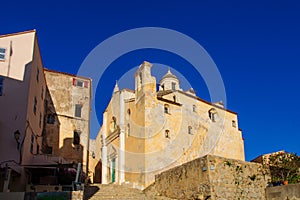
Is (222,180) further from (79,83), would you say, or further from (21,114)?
(79,83)

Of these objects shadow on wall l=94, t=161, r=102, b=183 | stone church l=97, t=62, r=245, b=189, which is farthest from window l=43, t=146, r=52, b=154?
shadow on wall l=94, t=161, r=102, b=183

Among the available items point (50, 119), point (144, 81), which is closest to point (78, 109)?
point (50, 119)

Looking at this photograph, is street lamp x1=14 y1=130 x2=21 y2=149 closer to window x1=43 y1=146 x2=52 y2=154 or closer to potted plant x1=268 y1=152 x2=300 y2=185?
window x1=43 y1=146 x2=52 y2=154

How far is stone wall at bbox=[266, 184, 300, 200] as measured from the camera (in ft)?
45.3

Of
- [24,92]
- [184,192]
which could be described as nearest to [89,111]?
[24,92]

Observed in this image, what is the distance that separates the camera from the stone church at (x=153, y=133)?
28125mm

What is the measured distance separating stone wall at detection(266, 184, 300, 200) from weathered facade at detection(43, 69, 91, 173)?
18.1 m

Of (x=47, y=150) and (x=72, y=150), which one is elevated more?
(x=72, y=150)

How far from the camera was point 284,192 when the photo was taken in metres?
14.5

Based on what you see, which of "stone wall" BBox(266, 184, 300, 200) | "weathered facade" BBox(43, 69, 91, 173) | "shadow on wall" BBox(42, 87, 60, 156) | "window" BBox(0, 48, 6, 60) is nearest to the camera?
"stone wall" BBox(266, 184, 300, 200)

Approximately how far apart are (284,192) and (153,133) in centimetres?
1519

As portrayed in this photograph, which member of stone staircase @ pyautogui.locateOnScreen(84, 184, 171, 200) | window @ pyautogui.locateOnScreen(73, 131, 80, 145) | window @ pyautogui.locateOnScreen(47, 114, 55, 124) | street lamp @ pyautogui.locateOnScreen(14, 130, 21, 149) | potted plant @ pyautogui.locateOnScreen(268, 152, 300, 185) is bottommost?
stone staircase @ pyautogui.locateOnScreen(84, 184, 171, 200)

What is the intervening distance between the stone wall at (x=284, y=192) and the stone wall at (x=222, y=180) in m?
0.37

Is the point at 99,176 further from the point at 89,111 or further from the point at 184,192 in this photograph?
the point at 184,192
